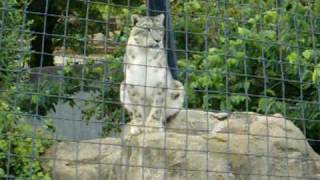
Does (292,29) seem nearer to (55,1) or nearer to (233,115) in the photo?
(233,115)

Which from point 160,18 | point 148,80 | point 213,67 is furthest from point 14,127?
point 213,67

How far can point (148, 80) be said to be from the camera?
207 inches

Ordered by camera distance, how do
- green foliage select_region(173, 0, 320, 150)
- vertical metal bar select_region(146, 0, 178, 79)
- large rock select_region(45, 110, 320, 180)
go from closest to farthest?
large rock select_region(45, 110, 320, 180)
vertical metal bar select_region(146, 0, 178, 79)
green foliage select_region(173, 0, 320, 150)

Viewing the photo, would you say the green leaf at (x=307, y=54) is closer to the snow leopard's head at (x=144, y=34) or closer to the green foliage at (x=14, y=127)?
the snow leopard's head at (x=144, y=34)

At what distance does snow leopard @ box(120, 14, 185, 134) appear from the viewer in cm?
524

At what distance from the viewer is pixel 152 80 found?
5.35 meters

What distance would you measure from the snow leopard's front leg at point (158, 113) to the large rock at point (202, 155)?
0.18 m

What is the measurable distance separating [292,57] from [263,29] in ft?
2.90

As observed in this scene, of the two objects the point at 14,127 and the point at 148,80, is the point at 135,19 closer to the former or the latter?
the point at 148,80

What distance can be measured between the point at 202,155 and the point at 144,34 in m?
1.41

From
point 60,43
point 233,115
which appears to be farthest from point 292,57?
point 60,43

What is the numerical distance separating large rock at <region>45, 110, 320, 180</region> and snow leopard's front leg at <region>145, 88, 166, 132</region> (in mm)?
179

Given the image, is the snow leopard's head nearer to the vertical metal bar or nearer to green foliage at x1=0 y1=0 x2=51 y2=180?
the vertical metal bar

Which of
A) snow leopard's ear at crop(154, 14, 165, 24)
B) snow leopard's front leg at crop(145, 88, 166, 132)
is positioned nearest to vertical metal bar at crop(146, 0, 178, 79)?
snow leopard's ear at crop(154, 14, 165, 24)
